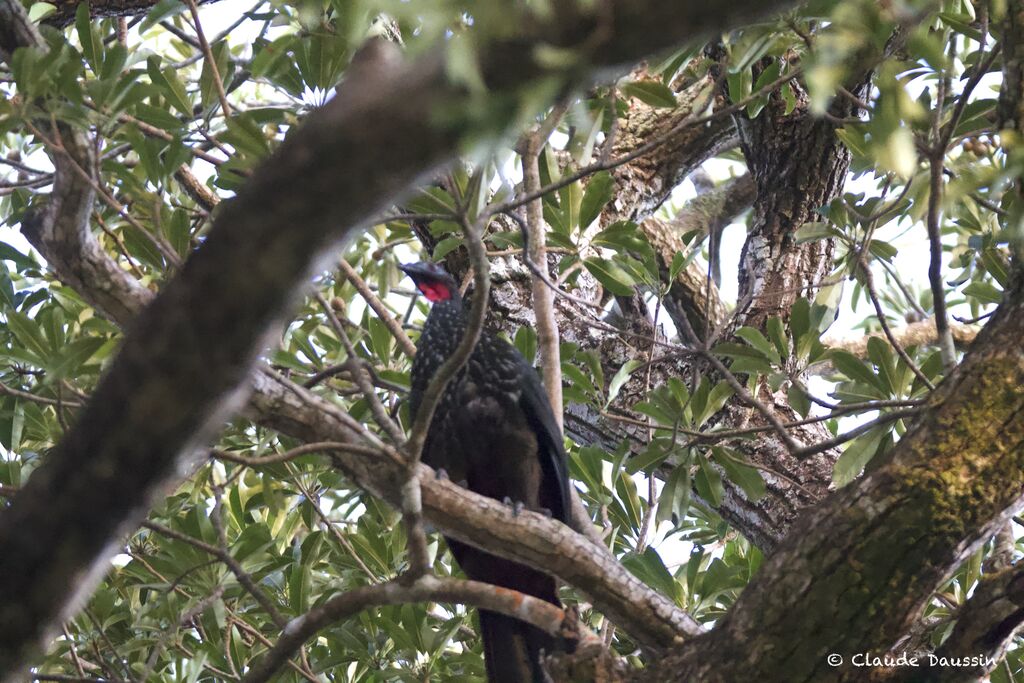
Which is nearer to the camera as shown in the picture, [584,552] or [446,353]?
[584,552]

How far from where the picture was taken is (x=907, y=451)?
193cm

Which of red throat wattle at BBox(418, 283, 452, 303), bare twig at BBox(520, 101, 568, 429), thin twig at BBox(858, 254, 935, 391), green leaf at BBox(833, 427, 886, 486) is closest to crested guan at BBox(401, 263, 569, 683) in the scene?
bare twig at BBox(520, 101, 568, 429)

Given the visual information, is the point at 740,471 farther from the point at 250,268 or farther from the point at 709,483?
the point at 250,268

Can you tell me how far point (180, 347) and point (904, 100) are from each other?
0.98 meters

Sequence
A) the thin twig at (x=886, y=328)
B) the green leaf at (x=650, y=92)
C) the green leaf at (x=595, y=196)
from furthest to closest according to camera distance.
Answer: the green leaf at (x=595, y=196) → the green leaf at (x=650, y=92) → the thin twig at (x=886, y=328)

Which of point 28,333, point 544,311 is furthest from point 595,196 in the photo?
point 28,333

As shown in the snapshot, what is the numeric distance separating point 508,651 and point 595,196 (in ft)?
4.49

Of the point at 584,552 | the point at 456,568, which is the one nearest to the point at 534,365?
the point at 456,568

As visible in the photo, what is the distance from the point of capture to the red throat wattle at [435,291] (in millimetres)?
3639

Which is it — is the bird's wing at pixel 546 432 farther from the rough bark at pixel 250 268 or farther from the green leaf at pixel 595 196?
the rough bark at pixel 250 268

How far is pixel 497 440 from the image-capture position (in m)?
3.29

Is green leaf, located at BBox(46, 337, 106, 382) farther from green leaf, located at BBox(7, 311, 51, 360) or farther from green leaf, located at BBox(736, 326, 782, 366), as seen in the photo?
green leaf, located at BBox(736, 326, 782, 366)

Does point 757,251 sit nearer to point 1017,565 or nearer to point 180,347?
point 1017,565

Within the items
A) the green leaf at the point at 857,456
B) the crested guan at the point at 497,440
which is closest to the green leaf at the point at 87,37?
the crested guan at the point at 497,440
